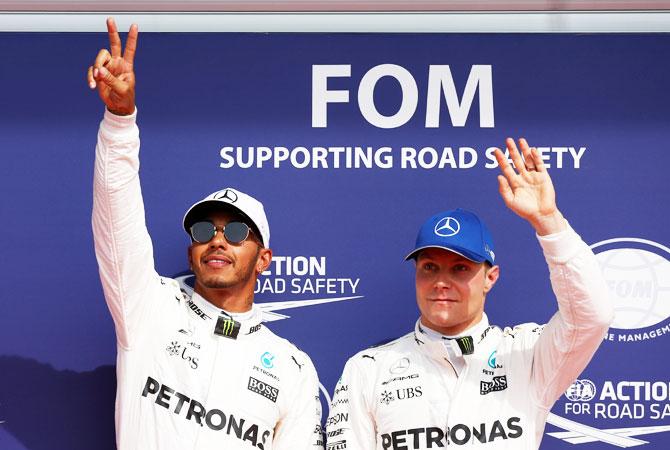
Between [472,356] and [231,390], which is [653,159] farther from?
[231,390]

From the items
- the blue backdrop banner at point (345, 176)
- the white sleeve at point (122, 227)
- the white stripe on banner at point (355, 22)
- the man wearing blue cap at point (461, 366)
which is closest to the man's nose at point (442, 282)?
the man wearing blue cap at point (461, 366)

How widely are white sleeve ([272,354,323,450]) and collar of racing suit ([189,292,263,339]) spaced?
22 cm

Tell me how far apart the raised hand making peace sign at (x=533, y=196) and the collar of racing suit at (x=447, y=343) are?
1.65ft

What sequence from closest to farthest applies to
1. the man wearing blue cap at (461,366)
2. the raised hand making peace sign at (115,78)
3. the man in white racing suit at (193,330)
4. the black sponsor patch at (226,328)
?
the raised hand making peace sign at (115,78), the man in white racing suit at (193,330), the man wearing blue cap at (461,366), the black sponsor patch at (226,328)

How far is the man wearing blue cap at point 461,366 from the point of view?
10.3ft

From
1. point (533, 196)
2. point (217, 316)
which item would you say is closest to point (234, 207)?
point (217, 316)

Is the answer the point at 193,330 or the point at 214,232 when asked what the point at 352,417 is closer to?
the point at 193,330

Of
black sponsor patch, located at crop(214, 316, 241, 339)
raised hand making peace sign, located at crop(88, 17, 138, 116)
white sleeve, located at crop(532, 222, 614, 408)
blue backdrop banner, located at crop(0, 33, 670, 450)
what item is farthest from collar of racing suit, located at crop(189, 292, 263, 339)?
white sleeve, located at crop(532, 222, 614, 408)

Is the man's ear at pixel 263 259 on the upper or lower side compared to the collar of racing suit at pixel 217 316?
upper

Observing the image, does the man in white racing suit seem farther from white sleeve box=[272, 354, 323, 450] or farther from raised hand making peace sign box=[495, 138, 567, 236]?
raised hand making peace sign box=[495, 138, 567, 236]

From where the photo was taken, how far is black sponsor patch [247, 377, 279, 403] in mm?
3295

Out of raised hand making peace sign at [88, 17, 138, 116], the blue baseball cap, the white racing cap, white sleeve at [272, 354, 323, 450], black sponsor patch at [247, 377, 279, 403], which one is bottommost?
white sleeve at [272, 354, 323, 450]

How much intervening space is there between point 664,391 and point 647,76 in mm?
1152

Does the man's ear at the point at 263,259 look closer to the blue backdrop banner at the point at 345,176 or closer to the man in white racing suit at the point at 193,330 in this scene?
the man in white racing suit at the point at 193,330
